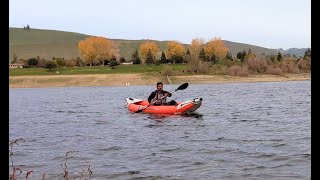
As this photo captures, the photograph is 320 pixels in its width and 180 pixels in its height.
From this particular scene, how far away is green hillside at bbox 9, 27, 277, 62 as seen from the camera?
5664 inches

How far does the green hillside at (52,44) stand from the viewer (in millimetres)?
143875

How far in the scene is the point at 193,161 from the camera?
1117cm

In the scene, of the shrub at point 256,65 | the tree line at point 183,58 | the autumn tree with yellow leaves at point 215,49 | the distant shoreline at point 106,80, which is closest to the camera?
the distant shoreline at point 106,80

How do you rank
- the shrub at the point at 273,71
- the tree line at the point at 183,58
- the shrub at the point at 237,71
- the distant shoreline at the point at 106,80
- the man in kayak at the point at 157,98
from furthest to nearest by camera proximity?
the tree line at the point at 183,58, the shrub at the point at 273,71, the shrub at the point at 237,71, the distant shoreline at the point at 106,80, the man in kayak at the point at 157,98

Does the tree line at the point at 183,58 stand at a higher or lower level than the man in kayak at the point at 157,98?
higher

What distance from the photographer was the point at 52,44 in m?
155

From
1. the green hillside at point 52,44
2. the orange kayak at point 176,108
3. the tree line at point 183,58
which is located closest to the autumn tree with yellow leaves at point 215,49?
the tree line at point 183,58

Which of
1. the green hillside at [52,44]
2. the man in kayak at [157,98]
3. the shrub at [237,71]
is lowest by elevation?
the man in kayak at [157,98]

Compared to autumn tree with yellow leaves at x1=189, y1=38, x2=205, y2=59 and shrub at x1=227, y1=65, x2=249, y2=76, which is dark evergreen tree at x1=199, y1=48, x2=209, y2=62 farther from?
shrub at x1=227, y1=65, x2=249, y2=76

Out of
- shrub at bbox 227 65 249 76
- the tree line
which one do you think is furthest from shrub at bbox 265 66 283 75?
shrub at bbox 227 65 249 76

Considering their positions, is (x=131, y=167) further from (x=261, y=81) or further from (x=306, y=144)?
(x=261, y=81)

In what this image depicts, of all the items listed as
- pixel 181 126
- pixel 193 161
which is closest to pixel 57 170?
pixel 193 161

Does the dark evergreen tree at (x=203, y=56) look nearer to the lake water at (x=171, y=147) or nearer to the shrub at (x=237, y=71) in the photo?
the shrub at (x=237, y=71)

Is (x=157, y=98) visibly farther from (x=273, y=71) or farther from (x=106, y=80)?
(x=273, y=71)
